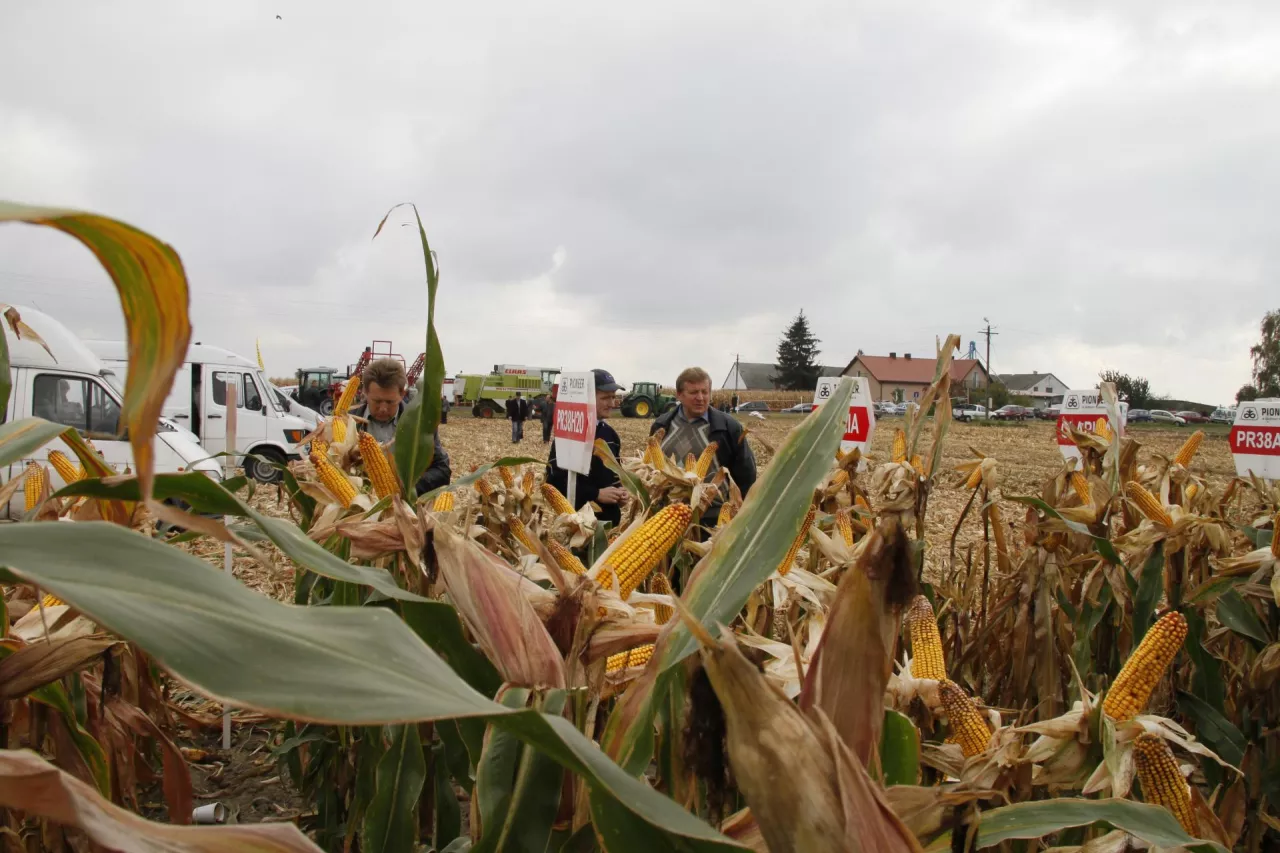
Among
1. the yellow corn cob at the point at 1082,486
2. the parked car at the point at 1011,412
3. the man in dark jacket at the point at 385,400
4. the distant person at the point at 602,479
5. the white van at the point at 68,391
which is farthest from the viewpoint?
the parked car at the point at 1011,412

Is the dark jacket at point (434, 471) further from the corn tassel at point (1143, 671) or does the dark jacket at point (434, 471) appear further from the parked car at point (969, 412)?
the parked car at point (969, 412)

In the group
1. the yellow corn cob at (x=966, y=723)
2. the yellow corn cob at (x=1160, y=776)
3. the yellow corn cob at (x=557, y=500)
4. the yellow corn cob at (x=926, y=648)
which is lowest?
the yellow corn cob at (x=1160, y=776)

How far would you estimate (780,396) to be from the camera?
191 feet

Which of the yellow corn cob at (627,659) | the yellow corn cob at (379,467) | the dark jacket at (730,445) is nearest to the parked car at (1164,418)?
the dark jacket at (730,445)

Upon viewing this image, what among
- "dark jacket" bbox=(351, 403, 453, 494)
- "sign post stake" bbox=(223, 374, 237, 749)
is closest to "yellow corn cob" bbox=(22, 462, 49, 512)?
"sign post stake" bbox=(223, 374, 237, 749)

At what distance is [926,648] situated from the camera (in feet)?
4.69

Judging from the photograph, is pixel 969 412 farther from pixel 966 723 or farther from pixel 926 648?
pixel 966 723

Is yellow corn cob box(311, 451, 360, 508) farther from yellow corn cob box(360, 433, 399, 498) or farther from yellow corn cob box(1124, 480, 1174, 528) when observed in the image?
yellow corn cob box(1124, 480, 1174, 528)

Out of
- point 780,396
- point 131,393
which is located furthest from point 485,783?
point 780,396

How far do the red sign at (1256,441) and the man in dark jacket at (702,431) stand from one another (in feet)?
8.47

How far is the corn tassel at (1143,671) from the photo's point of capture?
1305 mm

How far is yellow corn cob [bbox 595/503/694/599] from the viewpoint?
4.30 feet

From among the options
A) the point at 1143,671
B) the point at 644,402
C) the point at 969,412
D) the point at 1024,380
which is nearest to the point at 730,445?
the point at 1143,671

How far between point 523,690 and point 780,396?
5843 centimetres
